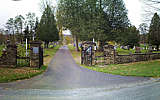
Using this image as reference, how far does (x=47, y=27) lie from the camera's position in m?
45.3

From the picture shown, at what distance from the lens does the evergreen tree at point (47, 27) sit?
4484 centimetres

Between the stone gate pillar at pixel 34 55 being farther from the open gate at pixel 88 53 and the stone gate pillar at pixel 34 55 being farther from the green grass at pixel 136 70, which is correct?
the open gate at pixel 88 53

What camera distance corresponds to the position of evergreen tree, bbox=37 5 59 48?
44.8 m

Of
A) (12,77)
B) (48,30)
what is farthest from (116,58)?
(48,30)

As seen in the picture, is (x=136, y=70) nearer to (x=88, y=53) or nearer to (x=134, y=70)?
(x=134, y=70)

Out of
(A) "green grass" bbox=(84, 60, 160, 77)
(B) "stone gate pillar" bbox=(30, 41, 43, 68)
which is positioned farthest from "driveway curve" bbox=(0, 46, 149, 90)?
(B) "stone gate pillar" bbox=(30, 41, 43, 68)

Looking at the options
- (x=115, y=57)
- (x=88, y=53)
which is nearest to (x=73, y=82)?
(x=88, y=53)

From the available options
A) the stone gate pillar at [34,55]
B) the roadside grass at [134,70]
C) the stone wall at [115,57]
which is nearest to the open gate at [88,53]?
the stone wall at [115,57]

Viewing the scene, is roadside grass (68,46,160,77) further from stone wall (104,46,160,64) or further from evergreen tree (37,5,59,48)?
evergreen tree (37,5,59,48)

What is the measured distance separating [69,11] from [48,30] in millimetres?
10346

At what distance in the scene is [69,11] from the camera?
37594 mm

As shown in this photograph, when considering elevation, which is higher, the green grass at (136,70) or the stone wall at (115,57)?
the stone wall at (115,57)

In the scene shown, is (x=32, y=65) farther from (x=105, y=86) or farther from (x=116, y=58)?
(x=116, y=58)

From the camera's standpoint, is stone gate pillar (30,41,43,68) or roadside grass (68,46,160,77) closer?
roadside grass (68,46,160,77)
